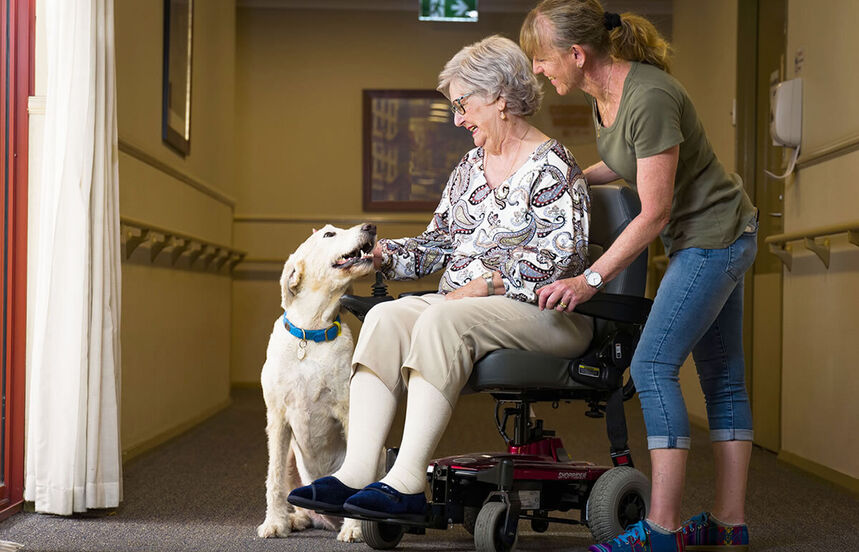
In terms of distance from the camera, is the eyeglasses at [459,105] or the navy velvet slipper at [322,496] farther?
the eyeglasses at [459,105]

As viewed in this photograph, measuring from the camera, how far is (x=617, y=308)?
1.95m

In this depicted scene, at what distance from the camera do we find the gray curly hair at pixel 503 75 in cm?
228

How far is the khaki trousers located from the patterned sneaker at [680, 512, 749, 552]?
527mm

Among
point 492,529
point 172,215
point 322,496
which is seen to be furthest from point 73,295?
point 172,215

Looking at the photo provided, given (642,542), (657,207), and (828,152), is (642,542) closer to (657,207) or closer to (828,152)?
(657,207)

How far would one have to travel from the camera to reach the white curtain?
2.60 meters

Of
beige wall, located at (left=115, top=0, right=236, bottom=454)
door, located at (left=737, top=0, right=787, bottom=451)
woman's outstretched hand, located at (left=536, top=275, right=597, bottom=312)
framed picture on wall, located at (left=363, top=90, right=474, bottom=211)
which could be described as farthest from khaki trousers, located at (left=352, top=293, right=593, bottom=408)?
framed picture on wall, located at (left=363, top=90, right=474, bottom=211)

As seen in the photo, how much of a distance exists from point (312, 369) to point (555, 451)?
64 cm

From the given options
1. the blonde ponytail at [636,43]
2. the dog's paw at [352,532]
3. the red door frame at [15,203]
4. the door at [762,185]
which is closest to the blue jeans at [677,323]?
the blonde ponytail at [636,43]

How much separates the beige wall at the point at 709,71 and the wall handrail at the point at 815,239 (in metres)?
0.94

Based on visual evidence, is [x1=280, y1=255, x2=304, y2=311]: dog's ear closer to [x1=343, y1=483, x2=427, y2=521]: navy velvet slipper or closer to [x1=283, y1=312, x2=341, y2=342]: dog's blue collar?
[x1=283, y1=312, x2=341, y2=342]: dog's blue collar

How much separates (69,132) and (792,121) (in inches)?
106

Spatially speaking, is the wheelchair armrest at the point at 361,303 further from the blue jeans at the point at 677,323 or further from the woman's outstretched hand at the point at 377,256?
the blue jeans at the point at 677,323

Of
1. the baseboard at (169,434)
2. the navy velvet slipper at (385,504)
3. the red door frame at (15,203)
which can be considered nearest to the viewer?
the navy velvet slipper at (385,504)
